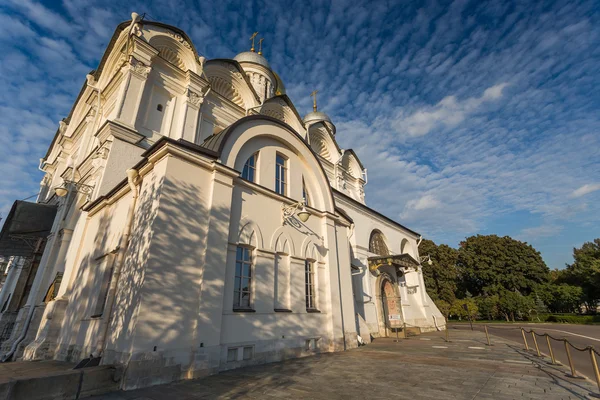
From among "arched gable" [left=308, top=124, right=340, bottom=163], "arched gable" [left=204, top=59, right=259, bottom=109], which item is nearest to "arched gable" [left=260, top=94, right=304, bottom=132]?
"arched gable" [left=204, top=59, right=259, bottom=109]

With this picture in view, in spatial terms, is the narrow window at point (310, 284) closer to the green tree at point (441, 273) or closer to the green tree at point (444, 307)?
the green tree at point (444, 307)

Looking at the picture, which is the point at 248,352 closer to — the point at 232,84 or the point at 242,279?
the point at 242,279

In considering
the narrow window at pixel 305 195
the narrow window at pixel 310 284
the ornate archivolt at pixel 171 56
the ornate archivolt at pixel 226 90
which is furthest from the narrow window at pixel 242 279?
the ornate archivolt at pixel 226 90

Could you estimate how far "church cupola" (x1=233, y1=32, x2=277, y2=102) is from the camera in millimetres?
25734

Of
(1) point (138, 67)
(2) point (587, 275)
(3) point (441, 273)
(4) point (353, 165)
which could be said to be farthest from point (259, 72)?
(2) point (587, 275)

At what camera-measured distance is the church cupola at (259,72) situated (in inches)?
1013

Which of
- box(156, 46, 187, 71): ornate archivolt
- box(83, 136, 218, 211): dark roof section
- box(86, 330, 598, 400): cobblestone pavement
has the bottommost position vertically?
box(86, 330, 598, 400): cobblestone pavement

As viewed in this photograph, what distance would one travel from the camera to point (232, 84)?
1862 centimetres

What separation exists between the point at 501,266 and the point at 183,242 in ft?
145

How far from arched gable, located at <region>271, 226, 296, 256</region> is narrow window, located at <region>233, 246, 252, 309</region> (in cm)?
102

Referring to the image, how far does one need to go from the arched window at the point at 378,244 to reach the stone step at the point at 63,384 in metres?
17.1

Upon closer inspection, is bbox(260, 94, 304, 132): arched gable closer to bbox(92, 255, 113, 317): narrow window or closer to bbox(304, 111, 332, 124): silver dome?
bbox(304, 111, 332, 124): silver dome

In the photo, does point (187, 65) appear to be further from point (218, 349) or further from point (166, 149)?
point (218, 349)

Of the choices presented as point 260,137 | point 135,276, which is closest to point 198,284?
point 135,276
